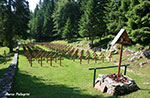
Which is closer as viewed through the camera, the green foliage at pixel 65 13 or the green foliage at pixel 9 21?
the green foliage at pixel 9 21

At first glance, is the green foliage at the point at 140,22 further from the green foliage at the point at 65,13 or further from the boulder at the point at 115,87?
the green foliage at the point at 65,13

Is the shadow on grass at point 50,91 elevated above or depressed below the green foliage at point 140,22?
below

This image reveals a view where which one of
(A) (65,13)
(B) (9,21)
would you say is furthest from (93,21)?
(A) (65,13)

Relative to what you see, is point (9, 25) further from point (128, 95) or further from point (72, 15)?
point (72, 15)

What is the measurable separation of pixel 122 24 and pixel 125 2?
383 centimetres

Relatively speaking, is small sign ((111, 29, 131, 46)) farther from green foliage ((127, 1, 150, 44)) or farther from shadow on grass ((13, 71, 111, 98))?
green foliage ((127, 1, 150, 44))

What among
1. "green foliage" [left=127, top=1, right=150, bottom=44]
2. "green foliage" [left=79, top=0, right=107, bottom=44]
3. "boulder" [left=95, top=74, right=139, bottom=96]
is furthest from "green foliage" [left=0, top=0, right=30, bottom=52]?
"boulder" [left=95, top=74, right=139, bottom=96]

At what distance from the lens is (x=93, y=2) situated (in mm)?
25938

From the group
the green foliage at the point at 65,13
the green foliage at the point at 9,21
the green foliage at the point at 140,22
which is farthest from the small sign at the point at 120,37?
the green foliage at the point at 65,13

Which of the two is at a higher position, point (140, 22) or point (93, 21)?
point (93, 21)

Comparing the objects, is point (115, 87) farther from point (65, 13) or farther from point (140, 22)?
point (65, 13)

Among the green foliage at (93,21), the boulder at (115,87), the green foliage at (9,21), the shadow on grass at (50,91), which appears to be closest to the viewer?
the boulder at (115,87)

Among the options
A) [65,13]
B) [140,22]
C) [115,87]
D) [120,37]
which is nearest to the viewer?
[115,87]

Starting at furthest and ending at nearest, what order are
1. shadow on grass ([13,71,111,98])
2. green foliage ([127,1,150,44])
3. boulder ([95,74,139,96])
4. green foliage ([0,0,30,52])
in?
green foliage ([0,0,30,52]) < green foliage ([127,1,150,44]) < shadow on grass ([13,71,111,98]) < boulder ([95,74,139,96])
